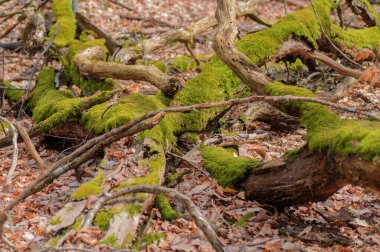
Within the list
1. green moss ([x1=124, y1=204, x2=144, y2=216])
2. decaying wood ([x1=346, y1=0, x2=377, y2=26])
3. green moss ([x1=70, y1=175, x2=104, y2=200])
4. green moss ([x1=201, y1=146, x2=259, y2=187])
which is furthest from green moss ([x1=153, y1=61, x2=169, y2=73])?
green moss ([x1=124, y1=204, x2=144, y2=216])

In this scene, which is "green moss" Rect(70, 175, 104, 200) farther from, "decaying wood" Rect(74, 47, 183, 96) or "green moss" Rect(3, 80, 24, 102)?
"green moss" Rect(3, 80, 24, 102)

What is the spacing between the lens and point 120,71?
21.0 ft

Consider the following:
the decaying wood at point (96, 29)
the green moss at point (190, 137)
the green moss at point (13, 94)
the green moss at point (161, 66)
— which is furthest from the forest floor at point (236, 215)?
the decaying wood at point (96, 29)

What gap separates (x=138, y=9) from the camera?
1306 cm

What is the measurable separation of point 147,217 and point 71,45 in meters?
4.56

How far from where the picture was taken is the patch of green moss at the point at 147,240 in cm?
376

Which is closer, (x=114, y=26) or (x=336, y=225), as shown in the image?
(x=336, y=225)

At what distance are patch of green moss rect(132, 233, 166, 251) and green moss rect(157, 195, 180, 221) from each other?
11.2 inches

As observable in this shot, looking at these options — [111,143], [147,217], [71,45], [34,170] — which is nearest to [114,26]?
[71,45]

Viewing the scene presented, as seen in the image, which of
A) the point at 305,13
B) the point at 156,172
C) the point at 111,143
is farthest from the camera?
the point at 305,13

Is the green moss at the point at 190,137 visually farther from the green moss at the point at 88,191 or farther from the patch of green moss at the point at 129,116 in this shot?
the green moss at the point at 88,191

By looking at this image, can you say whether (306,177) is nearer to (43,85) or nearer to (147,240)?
(147,240)

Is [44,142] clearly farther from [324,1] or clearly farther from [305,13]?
[324,1]

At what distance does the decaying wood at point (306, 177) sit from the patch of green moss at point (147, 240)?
1042mm
